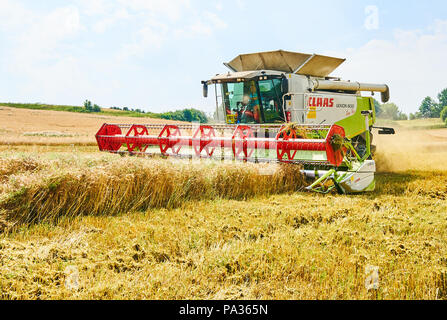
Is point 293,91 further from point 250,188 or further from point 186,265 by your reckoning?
point 186,265

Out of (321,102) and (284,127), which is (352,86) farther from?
(284,127)

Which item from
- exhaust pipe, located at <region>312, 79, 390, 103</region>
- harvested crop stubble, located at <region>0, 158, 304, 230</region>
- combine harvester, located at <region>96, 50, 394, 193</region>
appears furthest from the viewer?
exhaust pipe, located at <region>312, 79, 390, 103</region>

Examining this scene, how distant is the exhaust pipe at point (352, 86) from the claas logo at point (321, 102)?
1.36 ft

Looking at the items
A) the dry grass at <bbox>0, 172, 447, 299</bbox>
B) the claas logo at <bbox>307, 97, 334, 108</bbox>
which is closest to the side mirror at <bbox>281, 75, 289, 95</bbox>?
the claas logo at <bbox>307, 97, 334, 108</bbox>

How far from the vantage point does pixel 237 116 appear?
8.41 meters

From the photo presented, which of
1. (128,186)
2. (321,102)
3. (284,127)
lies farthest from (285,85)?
(128,186)

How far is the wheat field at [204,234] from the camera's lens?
2.41 metres

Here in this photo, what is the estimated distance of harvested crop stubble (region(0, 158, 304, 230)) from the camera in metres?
3.90

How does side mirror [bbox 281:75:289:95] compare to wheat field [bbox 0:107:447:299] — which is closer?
wheat field [bbox 0:107:447:299]

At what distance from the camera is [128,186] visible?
4617 millimetres

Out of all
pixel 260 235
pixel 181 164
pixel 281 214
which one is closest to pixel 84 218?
Answer: pixel 181 164

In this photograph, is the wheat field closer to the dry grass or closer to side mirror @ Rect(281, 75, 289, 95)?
the dry grass

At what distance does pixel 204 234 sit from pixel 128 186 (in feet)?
5.36

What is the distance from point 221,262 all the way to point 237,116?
19.6ft
